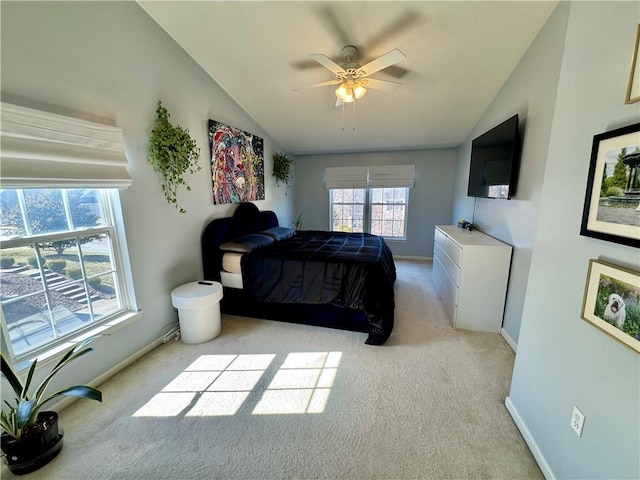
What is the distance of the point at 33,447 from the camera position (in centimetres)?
132

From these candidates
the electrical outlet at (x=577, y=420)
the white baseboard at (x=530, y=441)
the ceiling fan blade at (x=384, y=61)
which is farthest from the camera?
the ceiling fan blade at (x=384, y=61)

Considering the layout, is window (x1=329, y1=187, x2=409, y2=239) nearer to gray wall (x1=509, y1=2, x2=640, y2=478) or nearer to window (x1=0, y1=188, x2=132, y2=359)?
gray wall (x1=509, y1=2, x2=640, y2=478)

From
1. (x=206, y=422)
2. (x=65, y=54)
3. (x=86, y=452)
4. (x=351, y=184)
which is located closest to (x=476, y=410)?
(x=206, y=422)

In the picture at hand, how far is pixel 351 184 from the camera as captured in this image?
5238mm

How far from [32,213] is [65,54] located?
3.45 ft

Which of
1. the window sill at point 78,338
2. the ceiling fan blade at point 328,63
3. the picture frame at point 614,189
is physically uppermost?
the ceiling fan blade at point 328,63

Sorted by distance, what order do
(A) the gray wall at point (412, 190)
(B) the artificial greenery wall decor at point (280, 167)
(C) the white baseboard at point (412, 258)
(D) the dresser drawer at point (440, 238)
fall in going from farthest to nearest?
1. (C) the white baseboard at point (412, 258)
2. (A) the gray wall at point (412, 190)
3. (B) the artificial greenery wall decor at point (280, 167)
4. (D) the dresser drawer at point (440, 238)

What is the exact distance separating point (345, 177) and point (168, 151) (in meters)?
3.57

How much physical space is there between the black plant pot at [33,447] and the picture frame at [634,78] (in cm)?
304


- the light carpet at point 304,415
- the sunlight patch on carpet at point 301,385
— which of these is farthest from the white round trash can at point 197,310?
the sunlight patch on carpet at point 301,385

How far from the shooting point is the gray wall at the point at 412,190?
15.9ft

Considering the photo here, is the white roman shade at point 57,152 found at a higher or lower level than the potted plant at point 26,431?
higher

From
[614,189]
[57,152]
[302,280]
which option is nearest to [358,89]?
[302,280]

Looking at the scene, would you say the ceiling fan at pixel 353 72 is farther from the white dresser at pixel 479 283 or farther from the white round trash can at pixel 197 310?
the white round trash can at pixel 197 310
